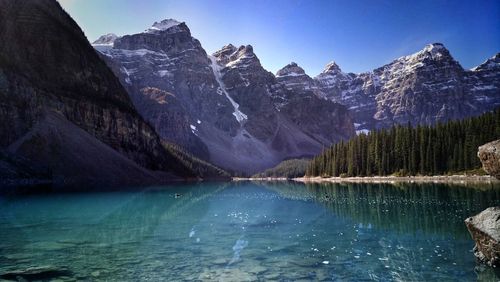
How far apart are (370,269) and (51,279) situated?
15316mm

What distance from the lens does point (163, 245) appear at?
92.2 feet

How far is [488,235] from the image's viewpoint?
19.2m

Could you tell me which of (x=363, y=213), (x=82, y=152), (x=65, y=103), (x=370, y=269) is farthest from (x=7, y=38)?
(x=370, y=269)

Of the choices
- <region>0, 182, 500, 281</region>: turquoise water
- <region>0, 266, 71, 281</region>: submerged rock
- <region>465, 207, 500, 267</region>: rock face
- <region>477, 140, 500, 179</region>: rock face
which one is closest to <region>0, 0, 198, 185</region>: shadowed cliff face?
<region>0, 182, 500, 281</region>: turquoise water

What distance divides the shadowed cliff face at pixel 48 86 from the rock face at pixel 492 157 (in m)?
125

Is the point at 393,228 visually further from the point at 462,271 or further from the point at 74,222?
the point at 74,222

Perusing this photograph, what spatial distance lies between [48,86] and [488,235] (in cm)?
17662

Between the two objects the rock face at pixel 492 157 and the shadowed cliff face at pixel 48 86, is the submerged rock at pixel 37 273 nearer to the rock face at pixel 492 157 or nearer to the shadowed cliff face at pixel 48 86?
the rock face at pixel 492 157

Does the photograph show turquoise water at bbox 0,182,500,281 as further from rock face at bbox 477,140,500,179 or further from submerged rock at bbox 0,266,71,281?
rock face at bbox 477,140,500,179

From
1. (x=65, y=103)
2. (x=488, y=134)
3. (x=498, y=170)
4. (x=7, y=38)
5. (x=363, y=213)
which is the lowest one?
(x=363, y=213)

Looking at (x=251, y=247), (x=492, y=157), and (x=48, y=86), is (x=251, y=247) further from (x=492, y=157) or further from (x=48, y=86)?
(x=48, y=86)

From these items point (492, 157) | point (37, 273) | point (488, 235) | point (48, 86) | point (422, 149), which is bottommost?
point (37, 273)

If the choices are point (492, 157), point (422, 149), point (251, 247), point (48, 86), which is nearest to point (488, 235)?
point (492, 157)

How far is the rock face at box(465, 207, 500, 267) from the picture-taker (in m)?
19.0
